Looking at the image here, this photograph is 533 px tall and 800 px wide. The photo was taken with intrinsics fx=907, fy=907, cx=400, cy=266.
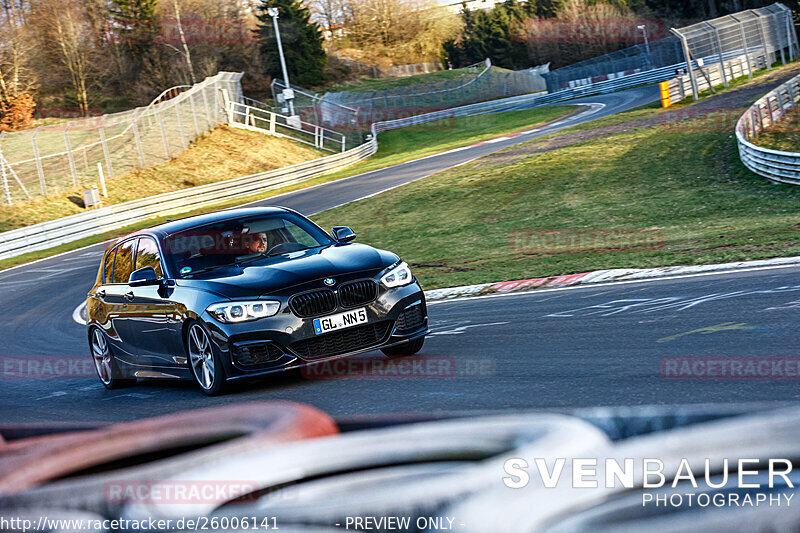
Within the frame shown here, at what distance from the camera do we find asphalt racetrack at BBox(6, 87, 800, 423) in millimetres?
5816

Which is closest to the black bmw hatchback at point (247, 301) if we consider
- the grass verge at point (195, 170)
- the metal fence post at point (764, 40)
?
the grass verge at point (195, 170)

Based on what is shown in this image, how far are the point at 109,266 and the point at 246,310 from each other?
327cm

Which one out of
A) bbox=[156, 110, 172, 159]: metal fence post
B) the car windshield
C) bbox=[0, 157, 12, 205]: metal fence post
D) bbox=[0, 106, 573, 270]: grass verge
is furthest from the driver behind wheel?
bbox=[156, 110, 172, 159]: metal fence post

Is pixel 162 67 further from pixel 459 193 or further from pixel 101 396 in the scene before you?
pixel 101 396

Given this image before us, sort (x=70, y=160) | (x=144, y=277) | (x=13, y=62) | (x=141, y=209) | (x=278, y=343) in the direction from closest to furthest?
(x=278, y=343)
(x=144, y=277)
(x=141, y=209)
(x=70, y=160)
(x=13, y=62)

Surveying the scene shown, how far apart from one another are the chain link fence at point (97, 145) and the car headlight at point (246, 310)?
27.1m

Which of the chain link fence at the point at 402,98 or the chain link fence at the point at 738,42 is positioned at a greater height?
the chain link fence at the point at 738,42

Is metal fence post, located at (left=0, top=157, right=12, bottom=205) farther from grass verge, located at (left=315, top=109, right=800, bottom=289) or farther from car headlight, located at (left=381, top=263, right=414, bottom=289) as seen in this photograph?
car headlight, located at (left=381, top=263, right=414, bottom=289)

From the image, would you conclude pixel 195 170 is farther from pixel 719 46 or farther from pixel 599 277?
pixel 599 277

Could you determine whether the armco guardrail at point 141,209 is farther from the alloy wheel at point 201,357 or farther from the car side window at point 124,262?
the alloy wheel at point 201,357

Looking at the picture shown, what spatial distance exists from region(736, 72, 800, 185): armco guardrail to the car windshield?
14.9m

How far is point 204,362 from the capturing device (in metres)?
7.71

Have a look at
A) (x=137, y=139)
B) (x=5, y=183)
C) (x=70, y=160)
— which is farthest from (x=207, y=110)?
(x=5, y=183)

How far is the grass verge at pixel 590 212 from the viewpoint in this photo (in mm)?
15250
